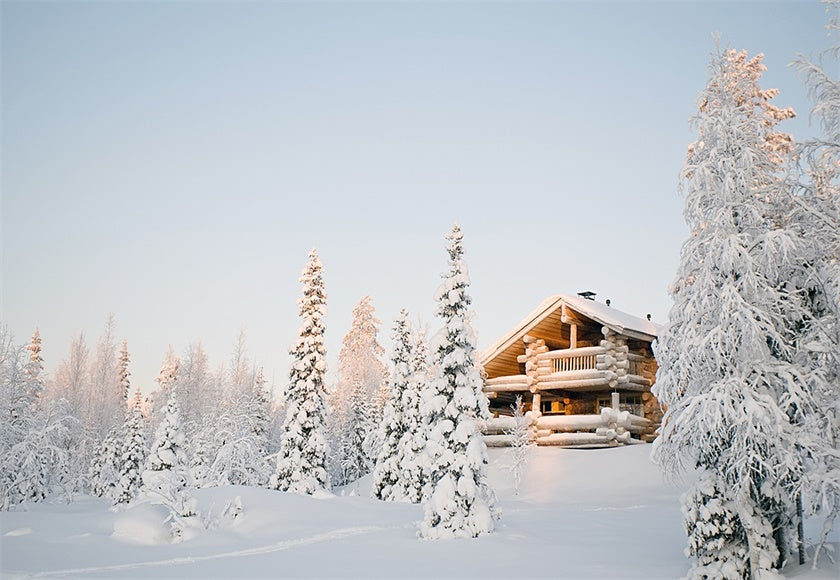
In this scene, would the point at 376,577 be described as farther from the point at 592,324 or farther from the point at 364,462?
the point at 364,462

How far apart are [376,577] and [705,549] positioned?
6.46 meters

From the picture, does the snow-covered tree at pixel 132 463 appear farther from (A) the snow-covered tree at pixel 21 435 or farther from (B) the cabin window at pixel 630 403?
(B) the cabin window at pixel 630 403

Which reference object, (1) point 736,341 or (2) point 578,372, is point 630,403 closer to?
(2) point 578,372

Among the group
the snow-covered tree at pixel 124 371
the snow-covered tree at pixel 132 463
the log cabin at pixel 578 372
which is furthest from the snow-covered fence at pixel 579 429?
the snow-covered tree at pixel 124 371

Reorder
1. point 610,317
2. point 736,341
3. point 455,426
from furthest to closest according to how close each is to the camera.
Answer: point 610,317
point 455,426
point 736,341

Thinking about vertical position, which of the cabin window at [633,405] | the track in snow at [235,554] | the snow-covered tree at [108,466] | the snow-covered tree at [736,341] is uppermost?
the snow-covered tree at [736,341]

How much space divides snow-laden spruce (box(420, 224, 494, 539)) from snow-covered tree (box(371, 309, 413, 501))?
13609 mm

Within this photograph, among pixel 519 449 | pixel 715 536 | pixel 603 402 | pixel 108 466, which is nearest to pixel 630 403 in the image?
pixel 603 402

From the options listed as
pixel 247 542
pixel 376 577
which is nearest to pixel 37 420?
pixel 247 542

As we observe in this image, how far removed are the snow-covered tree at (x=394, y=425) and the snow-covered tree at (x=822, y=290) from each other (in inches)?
899

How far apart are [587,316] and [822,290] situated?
68.7 feet

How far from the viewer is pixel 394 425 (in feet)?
115

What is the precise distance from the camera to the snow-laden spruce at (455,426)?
19688mm

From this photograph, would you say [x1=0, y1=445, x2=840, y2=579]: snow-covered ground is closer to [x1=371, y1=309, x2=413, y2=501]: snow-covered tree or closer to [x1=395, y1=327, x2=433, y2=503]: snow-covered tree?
[x1=395, y1=327, x2=433, y2=503]: snow-covered tree
